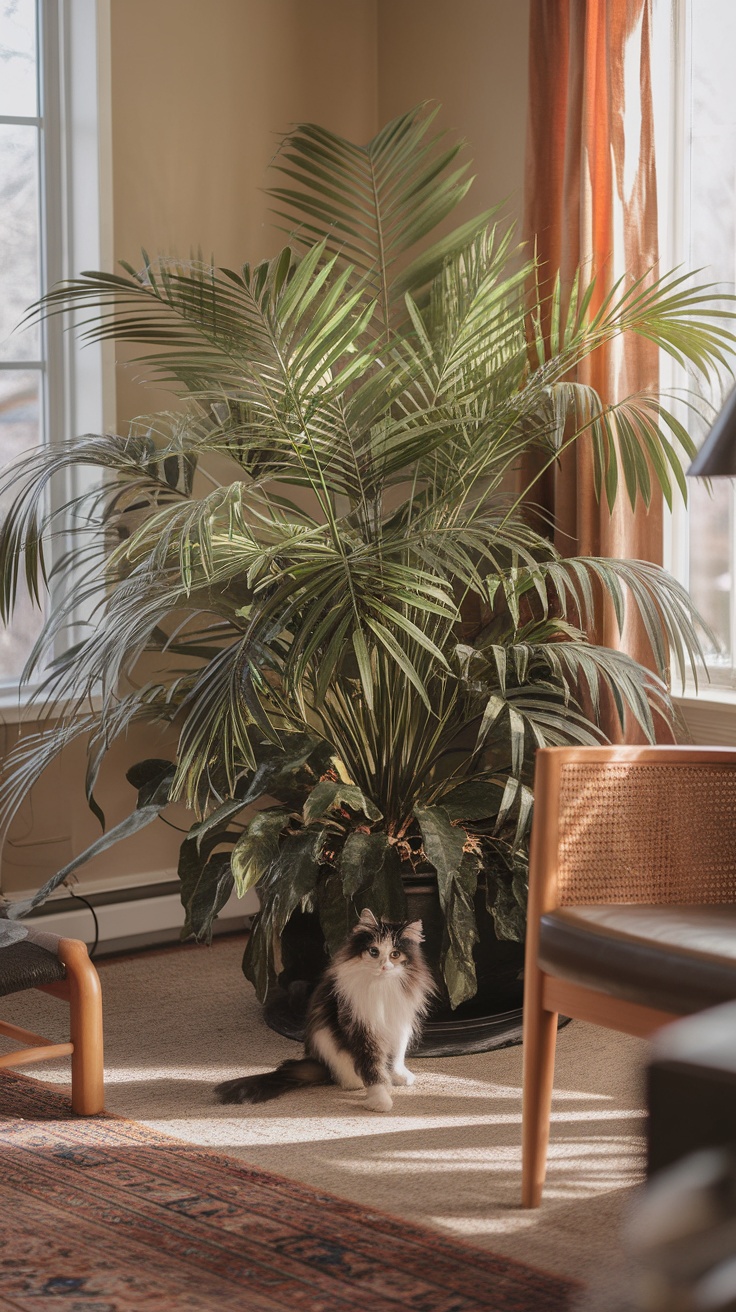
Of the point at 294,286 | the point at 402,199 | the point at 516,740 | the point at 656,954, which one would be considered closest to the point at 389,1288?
the point at 656,954

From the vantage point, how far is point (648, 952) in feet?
6.44

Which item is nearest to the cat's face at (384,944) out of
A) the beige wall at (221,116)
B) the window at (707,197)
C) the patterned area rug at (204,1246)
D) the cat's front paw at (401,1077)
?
the cat's front paw at (401,1077)

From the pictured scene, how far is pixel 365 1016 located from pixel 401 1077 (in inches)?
7.2

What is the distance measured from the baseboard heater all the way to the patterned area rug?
42.9 inches

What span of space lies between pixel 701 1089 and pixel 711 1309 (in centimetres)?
22

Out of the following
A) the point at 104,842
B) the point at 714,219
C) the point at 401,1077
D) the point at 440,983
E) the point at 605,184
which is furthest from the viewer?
the point at 714,219

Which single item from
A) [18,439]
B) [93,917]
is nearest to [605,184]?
[18,439]

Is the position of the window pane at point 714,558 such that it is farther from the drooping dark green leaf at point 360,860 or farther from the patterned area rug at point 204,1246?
the patterned area rug at point 204,1246

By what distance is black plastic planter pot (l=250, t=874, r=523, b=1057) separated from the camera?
2922mm

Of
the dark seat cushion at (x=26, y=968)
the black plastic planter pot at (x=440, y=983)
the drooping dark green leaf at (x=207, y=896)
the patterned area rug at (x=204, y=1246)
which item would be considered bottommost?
the patterned area rug at (x=204, y=1246)

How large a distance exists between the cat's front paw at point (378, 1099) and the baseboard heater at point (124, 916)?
3.71 feet

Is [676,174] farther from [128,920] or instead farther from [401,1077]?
[128,920]

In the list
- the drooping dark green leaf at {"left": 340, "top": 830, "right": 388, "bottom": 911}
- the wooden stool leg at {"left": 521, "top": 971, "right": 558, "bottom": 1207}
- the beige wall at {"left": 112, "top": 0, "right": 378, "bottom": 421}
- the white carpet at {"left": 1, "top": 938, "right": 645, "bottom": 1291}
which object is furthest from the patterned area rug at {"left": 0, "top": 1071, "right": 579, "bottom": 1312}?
the beige wall at {"left": 112, "top": 0, "right": 378, "bottom": 421}

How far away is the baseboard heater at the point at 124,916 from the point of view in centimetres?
350
